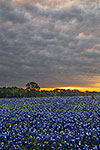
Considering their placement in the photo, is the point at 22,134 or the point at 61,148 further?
the point at 22,134

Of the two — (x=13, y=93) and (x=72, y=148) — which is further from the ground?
(x=13, y=93)

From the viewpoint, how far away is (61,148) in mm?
5098

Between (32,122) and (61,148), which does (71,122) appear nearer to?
(32,122)

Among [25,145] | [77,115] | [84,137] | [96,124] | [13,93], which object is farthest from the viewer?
[13,93]

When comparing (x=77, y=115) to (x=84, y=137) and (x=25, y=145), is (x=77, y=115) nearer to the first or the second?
A: (x=84, y=137)

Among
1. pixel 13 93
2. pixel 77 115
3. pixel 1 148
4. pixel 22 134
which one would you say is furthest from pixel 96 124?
pixel 13 93

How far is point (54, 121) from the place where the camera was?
24.7 ft

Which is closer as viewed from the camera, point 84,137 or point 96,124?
point 84,137

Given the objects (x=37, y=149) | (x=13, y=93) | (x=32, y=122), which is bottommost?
(x=37, y=149)

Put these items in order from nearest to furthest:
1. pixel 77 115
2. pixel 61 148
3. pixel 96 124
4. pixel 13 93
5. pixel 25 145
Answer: pixel 61 148, pixel 25 145, pixel 96 124, pixel 77 115, pixel 13 93

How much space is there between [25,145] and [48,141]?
2.25 ft

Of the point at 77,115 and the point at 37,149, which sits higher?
the point at 77,115

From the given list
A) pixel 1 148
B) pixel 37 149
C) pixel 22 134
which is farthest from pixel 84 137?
pixel 1 148

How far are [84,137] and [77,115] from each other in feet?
7.02
